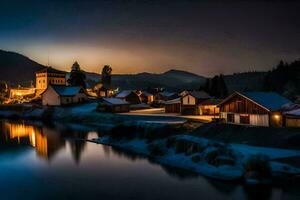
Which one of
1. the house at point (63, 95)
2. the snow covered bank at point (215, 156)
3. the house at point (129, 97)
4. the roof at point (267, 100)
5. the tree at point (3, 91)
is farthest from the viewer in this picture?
the tree at point (3, 91)

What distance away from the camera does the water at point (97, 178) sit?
26.7 m

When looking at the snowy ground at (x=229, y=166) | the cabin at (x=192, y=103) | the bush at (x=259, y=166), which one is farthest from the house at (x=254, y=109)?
the cabin at (x=192, y=103)

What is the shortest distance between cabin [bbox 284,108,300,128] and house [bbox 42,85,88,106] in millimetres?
67126

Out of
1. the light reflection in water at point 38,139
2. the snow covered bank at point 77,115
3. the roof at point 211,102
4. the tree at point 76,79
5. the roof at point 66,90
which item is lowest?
the light reflection in water at point 38,139

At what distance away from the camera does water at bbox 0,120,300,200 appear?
87.6 ft

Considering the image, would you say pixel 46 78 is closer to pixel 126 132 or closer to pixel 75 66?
pixel 75 66

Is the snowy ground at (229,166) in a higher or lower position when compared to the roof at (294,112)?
lower

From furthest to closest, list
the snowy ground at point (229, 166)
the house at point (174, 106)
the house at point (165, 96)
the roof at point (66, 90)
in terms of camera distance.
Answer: the house at point (165, 96), the roof at point (66, 90), the house at point (174, 106), the snowy ground at point (229, 166)

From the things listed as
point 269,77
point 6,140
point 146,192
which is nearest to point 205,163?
point 146,192

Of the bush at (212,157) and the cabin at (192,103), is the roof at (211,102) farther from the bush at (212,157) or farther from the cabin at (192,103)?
the bush at (212,157)

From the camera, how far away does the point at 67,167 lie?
3712 centimetres

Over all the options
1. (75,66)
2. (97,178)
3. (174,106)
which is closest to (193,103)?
(174,106)

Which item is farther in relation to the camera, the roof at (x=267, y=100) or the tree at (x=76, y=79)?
the tree at (x=76, y=79)

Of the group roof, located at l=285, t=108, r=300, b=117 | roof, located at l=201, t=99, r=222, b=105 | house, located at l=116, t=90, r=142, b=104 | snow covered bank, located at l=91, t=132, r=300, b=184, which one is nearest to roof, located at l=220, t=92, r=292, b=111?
roof, located at l=285, t=108, r=300, b=117
